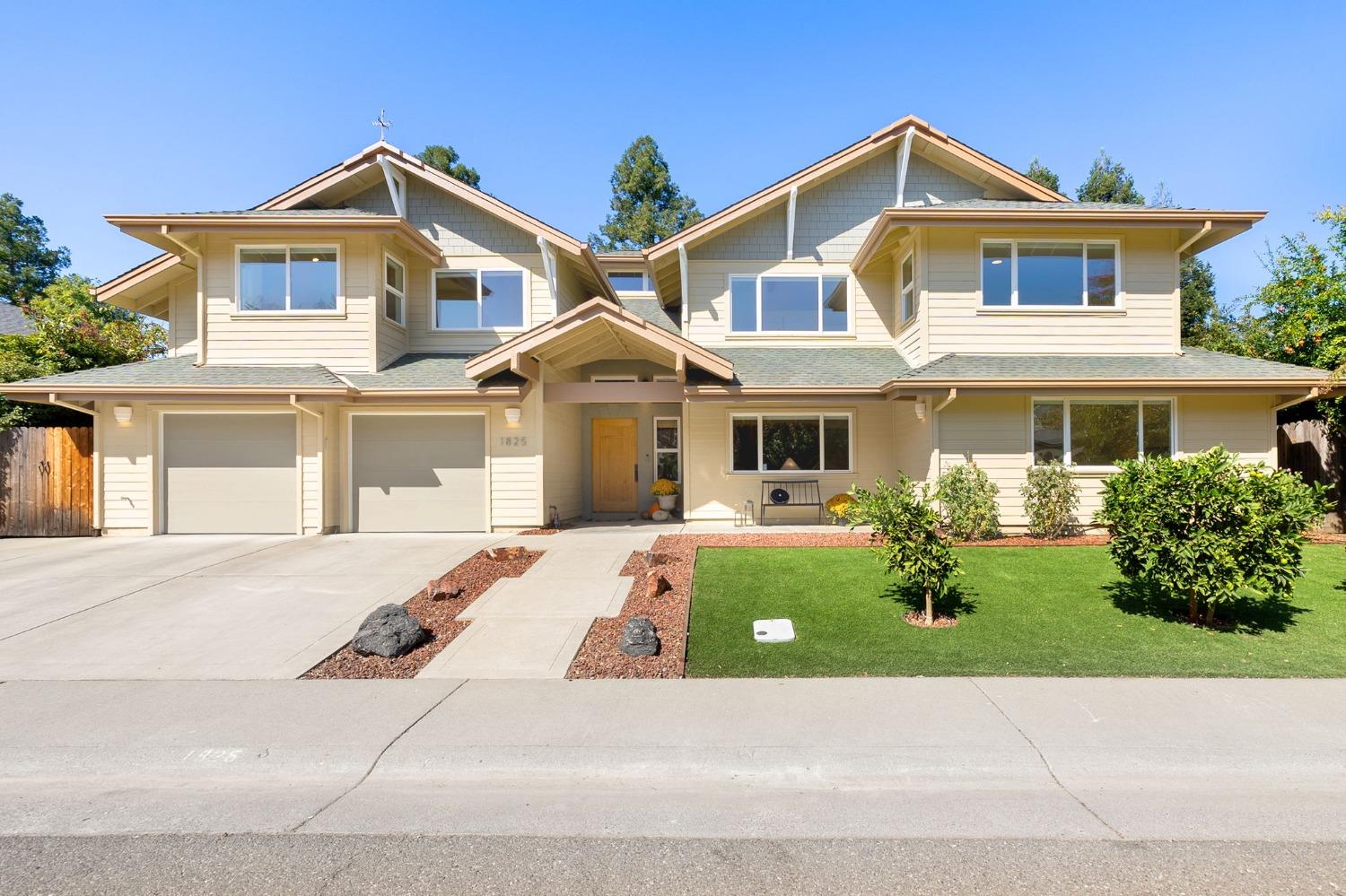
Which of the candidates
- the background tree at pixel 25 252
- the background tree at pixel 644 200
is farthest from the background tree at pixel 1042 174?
the background tree at pixel 25 252

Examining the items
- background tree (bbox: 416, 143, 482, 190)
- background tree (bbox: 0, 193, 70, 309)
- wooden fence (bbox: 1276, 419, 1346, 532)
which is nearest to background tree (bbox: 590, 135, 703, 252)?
background tree (bbox: 416, 143, 482, 190)

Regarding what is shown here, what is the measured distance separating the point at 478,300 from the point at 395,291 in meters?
1.70

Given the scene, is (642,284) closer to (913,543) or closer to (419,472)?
(419,472)

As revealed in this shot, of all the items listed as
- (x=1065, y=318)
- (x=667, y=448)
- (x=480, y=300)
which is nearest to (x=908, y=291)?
(x=1065, y=318)

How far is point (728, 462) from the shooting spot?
44.0 ft

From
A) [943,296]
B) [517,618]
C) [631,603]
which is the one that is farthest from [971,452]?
[517,618]

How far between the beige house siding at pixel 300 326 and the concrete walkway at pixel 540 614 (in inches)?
233

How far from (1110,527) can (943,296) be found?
6345mm

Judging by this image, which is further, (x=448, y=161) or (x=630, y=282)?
(x=448, y=161)

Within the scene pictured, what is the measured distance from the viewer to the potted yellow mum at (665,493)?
1466 cm

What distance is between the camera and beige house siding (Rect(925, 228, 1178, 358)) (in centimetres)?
1188

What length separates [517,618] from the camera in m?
6.85

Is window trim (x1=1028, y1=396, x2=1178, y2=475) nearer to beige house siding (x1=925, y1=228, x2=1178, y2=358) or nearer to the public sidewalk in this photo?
beige house siding (x1=925, y1=228, x2=1178, y2=358)

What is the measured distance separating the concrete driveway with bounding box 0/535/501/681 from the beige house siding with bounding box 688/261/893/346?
6.55 m
